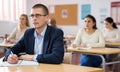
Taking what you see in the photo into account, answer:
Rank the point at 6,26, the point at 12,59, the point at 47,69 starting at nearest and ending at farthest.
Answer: the point at 47,69 → the point at 12,59 → the point at 6,26

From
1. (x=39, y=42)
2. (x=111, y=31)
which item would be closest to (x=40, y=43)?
(x=39, y=42)

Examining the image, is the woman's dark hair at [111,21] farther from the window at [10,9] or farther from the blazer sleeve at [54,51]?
the blazer sleeve at [54,51]

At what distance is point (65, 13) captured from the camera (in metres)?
8.79

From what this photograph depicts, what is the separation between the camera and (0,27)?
8539 mm

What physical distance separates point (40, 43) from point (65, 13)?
6.11 metres

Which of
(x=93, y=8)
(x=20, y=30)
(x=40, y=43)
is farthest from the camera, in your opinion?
(x=93, y=8)

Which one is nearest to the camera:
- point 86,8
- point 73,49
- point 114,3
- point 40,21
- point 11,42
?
point 40,21

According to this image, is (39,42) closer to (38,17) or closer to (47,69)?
(38,17)

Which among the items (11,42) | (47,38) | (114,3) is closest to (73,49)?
(11,42)

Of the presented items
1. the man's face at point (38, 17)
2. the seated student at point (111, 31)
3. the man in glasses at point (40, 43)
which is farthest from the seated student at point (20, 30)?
the man's face at point (38, 17)

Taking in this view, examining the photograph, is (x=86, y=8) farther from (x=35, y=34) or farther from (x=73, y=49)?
(x=35, y=34)

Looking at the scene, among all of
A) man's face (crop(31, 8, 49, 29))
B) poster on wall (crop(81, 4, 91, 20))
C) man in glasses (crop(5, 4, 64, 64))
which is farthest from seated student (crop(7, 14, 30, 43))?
man's face (crop(31, 8, 49, 29))

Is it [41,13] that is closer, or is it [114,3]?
[41,13]

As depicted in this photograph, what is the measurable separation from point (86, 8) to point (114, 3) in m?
0.98
